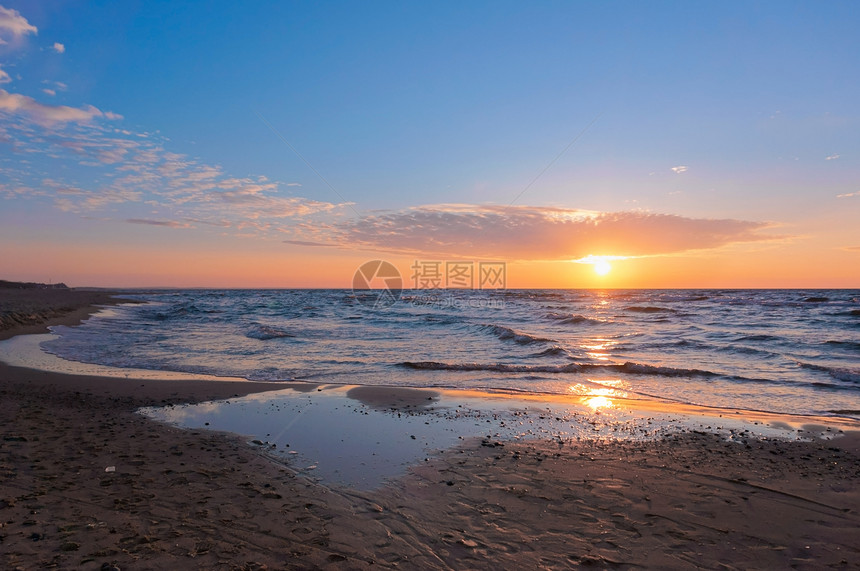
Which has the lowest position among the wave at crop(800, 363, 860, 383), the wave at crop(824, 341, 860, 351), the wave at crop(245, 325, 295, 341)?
the wave at crop(800, 363, 860, 383)

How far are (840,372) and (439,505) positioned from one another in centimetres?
1505

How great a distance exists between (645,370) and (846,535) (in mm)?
10152

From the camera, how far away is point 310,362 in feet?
53.2

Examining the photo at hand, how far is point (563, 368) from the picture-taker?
14969 mm

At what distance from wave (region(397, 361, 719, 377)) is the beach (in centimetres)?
646

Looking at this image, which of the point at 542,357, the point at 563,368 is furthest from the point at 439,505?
the point at 542,357

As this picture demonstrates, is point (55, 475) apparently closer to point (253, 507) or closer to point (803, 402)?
point (253, 507)

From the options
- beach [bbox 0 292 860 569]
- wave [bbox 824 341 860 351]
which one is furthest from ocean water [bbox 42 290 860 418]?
beach [bbox 0 292 860 569]

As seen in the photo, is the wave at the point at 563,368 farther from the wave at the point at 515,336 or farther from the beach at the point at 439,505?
the beach at the point at 439,505

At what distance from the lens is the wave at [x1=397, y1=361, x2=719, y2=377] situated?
14312 mm

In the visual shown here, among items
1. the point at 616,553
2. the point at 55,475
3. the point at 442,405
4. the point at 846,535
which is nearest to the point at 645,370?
the point at 442,405

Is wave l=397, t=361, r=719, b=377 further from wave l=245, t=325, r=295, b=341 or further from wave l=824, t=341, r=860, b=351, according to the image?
wave l=824, t=341, r=860, b=351

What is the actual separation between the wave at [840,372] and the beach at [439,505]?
7.48m

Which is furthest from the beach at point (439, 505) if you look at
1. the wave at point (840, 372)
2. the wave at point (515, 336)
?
the wave at point (515, 336)
